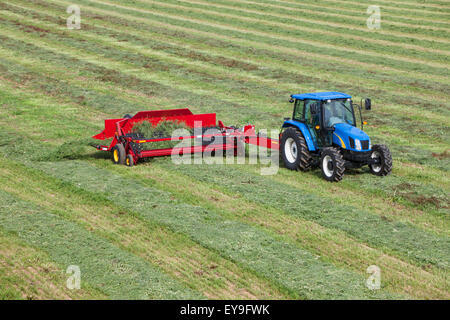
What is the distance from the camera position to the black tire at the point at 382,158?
1335 centimetres

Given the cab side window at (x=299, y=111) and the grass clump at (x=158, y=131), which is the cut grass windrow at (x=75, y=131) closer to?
the grass clump at (x=158, y=131)

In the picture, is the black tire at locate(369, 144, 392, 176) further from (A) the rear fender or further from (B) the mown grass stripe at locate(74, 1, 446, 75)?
(B) the mown grass stripe at locate(74, 1, 446, 75)

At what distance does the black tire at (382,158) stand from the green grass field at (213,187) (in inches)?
9.1

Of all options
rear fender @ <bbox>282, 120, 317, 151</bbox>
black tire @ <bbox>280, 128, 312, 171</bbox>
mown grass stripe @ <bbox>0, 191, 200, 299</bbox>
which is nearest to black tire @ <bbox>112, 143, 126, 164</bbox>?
mown grass stripe @ <bbox>0, 191, 200, 299</bbox>

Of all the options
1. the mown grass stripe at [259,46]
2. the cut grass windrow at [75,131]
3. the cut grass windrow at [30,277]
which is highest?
the mown grass stripe at [259,46]

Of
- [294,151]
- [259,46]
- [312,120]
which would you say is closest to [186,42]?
[259,46]

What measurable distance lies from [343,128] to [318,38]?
2074 cm

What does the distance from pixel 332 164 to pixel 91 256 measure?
20.2 ft

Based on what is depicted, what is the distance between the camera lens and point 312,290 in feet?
27.7

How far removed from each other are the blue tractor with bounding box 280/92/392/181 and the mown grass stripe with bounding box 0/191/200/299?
5.71m

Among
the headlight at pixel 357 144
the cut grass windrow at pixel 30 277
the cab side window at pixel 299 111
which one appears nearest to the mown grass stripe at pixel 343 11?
the cab side window at pixel 299 111

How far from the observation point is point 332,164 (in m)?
13.4

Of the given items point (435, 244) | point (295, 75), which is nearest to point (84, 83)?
point (295, 75)
